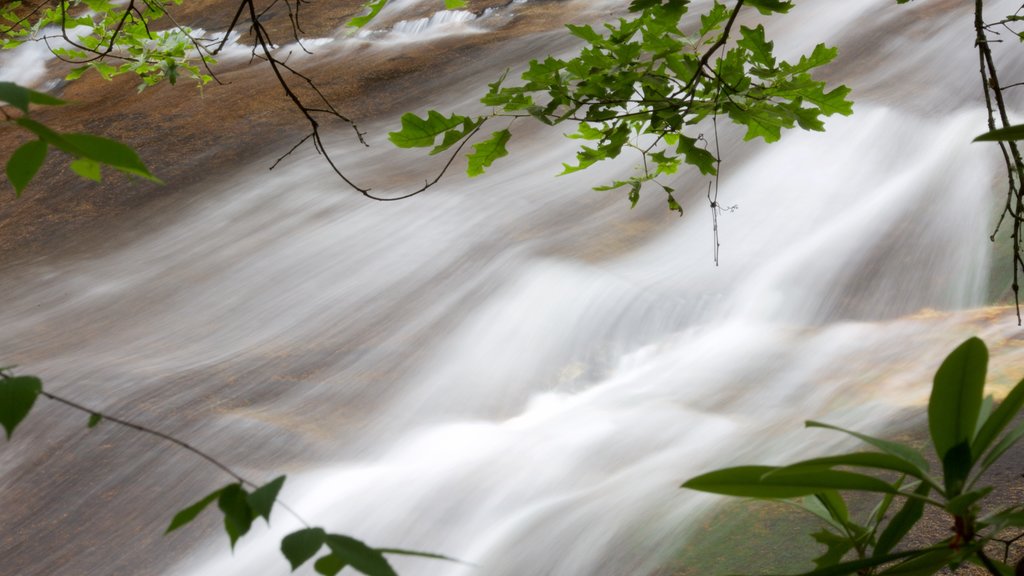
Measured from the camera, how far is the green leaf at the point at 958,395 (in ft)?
2.97

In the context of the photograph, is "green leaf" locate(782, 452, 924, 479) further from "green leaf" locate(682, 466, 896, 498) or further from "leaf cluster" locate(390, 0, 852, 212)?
"leaf cluster" locate(390, 0, 852, 212)

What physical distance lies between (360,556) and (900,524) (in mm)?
661

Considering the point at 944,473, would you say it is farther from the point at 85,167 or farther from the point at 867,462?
the point at 85,167

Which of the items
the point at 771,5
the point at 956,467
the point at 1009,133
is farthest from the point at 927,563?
the point at 771,5

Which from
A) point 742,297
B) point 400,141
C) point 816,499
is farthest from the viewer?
point 742,297

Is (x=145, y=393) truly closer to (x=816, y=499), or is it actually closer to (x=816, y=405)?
(x=816, y=405)

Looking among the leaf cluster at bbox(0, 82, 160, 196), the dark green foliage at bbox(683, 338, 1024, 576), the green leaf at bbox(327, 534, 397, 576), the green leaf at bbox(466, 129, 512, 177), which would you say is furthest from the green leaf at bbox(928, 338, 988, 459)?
the green leaf at bbox(466, 129, 512, 177)

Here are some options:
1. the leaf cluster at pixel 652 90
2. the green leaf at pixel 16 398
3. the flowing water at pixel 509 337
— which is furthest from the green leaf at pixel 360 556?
the flowing water at pixel 509 337

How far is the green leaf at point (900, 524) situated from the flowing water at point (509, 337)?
1369mm

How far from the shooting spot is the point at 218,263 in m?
4.80

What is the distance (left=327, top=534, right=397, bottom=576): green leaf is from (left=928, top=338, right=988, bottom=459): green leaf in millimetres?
544

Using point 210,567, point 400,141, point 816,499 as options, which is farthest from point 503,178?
point 816,499

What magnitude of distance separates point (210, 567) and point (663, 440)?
1.41 meters

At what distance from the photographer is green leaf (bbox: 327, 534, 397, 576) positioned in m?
0.60
